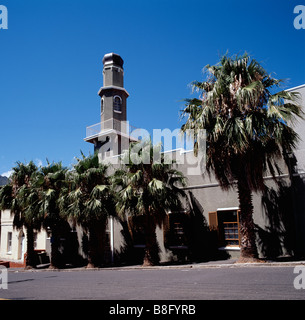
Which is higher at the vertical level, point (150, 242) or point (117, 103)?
point (117, 103)

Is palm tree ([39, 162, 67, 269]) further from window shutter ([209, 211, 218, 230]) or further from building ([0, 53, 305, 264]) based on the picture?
window shutter ([209, 211, 218, 230])

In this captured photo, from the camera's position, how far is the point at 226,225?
15.4m

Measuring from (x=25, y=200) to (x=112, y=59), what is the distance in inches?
699

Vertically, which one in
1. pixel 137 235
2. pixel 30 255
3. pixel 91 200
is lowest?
pixel 30 255

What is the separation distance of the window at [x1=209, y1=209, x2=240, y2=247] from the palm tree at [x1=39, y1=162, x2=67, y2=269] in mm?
8483

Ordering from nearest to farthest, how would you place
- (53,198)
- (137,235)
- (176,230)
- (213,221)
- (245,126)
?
1. (245,126)
2. (213,221)
3. (176,230)
4. (53,198)
5. (137,235)

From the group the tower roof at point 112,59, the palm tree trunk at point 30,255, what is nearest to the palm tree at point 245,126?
the palm tree trunk at point 30,255

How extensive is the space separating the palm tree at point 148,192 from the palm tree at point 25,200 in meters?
5.97

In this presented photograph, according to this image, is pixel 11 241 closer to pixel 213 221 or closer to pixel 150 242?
pixel 150 242

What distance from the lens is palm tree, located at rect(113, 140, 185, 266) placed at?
14773mm

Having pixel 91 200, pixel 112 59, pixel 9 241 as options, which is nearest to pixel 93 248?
pixel 91 200

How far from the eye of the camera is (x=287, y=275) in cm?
852
